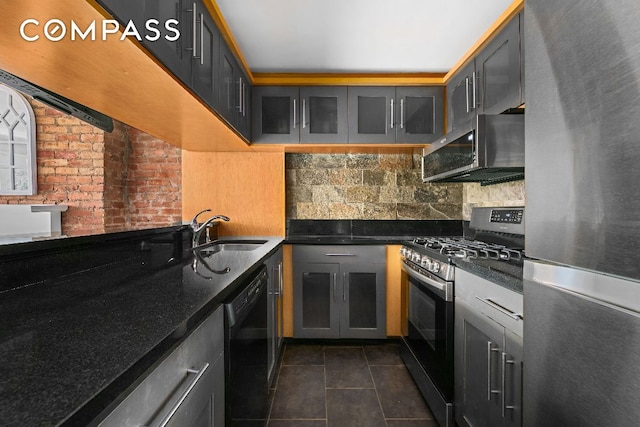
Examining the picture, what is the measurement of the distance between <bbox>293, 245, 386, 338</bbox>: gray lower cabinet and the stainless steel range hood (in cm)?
183

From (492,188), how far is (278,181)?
1.92 meters

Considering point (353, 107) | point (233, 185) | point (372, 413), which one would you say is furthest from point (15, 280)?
point (353, 107)

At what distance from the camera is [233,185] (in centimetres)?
314

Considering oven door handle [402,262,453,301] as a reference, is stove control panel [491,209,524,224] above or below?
above

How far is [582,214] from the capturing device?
73cm

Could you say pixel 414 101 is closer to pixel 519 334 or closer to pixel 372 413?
pixel 519 334

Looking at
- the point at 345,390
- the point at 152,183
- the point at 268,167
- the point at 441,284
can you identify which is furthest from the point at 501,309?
the point at 152,183

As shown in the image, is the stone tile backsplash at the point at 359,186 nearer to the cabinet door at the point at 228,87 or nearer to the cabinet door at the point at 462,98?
the cabinet door at the point at 462,98

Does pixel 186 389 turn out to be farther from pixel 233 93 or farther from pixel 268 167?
pixel 268 167

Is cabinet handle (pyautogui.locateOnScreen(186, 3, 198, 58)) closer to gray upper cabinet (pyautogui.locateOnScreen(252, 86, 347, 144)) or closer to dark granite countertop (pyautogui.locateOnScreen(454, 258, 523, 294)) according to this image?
gray upper cabinet (pyautogui.locateOnScreen(252, 86, 347, 144))

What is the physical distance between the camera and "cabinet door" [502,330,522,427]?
46.6 inches

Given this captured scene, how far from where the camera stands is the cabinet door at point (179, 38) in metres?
1.18

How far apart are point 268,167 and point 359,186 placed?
95 cm

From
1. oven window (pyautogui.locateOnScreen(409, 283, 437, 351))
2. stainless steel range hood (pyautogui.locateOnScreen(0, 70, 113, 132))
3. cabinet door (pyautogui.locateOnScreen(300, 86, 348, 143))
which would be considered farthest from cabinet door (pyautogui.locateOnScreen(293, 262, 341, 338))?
stainless steel range hood (pyautogui.locateOnScreen(0, 70, 113, 132))
